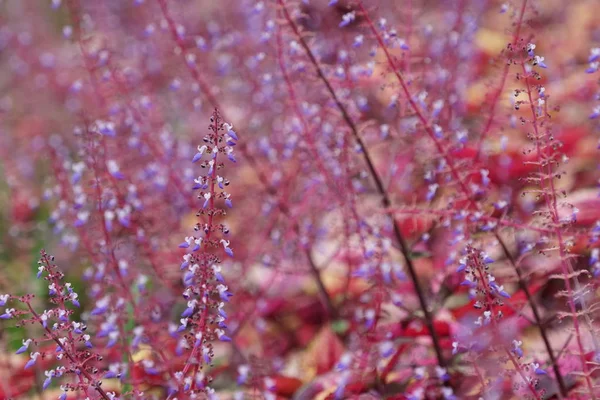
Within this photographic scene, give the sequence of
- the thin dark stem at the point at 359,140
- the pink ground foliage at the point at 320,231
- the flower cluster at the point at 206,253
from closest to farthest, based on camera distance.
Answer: the flower cluster at the point at 206,253, the pink ground foliage at the point at 320,231, the thin dark stem at the point at 359,140

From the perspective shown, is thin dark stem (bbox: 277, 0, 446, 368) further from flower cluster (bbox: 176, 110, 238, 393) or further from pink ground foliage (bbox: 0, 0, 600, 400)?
flower cluster (bbox: 176, 110, 238, 393)

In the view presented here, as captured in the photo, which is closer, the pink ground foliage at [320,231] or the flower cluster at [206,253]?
the flower cluster at [206,253]

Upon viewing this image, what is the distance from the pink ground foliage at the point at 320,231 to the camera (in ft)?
6.74

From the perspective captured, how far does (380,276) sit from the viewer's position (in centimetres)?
259

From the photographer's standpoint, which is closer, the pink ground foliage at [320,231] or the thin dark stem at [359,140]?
the pink ground foliage at [320,231]

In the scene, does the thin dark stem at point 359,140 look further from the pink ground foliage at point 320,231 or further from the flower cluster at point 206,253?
the flower cluster at point 206,253

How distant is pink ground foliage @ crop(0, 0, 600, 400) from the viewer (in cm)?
205

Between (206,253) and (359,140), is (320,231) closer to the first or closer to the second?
(359,140)

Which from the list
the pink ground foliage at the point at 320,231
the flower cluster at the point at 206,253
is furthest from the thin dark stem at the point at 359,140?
the flower cluster at the point at 206,253

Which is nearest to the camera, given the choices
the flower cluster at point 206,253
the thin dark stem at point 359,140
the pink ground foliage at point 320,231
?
the flower cluster at point 206,253

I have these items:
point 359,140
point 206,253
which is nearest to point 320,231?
point 359,140

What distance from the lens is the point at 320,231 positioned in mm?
3443

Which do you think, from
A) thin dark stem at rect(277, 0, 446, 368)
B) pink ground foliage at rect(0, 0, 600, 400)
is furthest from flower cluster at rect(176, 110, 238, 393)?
thin dark stem at rect(277, 0, 446, 368)

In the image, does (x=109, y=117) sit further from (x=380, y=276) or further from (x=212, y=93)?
(x=380, y=276)
